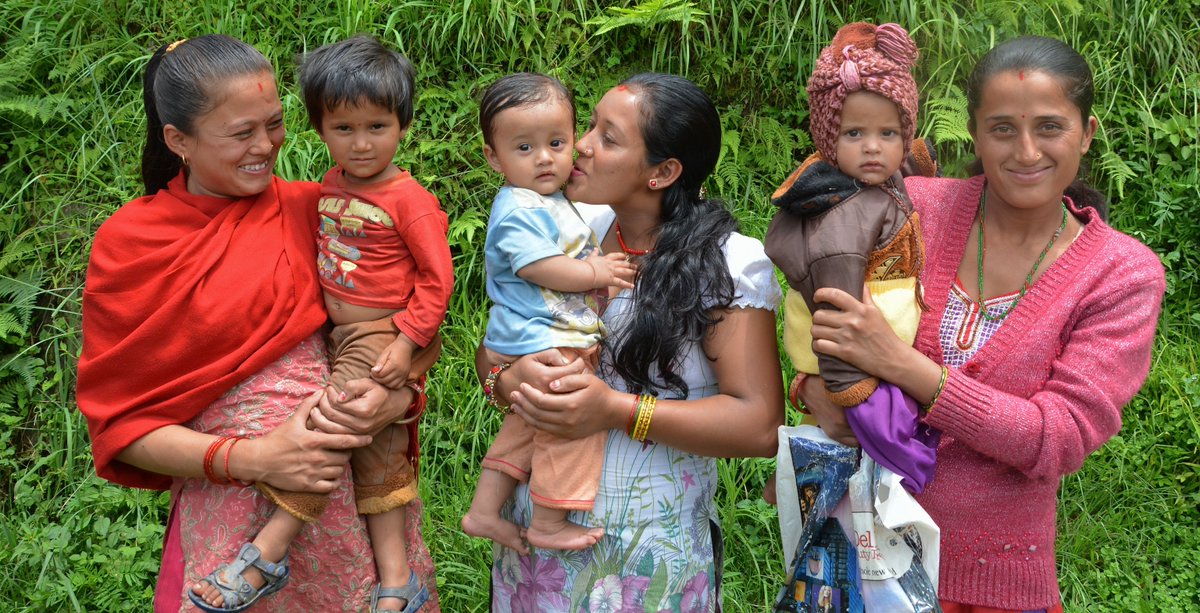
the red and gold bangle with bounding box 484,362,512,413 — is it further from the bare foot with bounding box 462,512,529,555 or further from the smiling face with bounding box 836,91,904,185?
the smiling face with bounding box 836,91,904,185

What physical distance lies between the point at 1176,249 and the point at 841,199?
133 inches

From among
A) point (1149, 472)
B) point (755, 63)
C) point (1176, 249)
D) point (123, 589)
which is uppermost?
point (755, 63)

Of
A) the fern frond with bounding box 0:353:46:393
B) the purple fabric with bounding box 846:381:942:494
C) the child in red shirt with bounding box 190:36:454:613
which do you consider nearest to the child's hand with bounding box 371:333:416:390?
the child in red shirt with bounding box 190:36:454:613

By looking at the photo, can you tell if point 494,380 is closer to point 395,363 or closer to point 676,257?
point 395,363

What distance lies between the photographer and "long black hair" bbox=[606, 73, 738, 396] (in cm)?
236

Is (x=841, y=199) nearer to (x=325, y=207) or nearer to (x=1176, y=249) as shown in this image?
(x=325, y=207)

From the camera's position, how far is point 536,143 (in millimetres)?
2461

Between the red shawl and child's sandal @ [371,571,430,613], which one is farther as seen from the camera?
child's sandal @ [371,571,430,613]

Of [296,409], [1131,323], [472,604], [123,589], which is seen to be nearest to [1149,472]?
[1131,323]

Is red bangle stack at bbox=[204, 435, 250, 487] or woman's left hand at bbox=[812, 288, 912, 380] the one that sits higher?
woman's left hand at bbox=[812, 288, 912, 380]

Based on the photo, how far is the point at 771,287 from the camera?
2.40m

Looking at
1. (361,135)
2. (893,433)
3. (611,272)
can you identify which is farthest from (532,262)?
(893,433)

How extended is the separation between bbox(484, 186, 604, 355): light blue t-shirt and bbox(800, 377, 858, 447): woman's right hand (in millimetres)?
507

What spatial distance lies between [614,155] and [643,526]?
0.86 metres
